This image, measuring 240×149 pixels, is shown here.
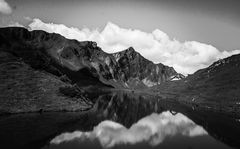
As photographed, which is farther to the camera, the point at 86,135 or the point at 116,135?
the point at 116,135

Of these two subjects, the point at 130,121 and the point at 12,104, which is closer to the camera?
the point at 12,104

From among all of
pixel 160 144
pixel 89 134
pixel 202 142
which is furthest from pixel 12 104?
pixel 202 142

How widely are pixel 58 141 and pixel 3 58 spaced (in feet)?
249

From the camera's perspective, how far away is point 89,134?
8562 centimetres

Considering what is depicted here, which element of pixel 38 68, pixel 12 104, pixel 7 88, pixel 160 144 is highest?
pixel 38 68

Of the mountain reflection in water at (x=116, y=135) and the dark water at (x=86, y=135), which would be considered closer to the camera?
the dark water at (x=86, y=135)

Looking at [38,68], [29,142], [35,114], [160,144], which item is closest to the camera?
[29,142]

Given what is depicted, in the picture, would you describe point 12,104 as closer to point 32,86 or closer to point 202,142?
point 32,86

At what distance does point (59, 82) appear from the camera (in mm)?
132875

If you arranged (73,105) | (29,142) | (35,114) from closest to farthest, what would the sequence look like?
(29,142)
(35,114)
(73,105)

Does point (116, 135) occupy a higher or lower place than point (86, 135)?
lower

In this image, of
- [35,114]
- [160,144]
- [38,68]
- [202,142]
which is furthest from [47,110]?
[202,142]

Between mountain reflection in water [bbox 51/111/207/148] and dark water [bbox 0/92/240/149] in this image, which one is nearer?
dark water [bbox 0/92/240/149]

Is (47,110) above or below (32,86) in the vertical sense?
below
